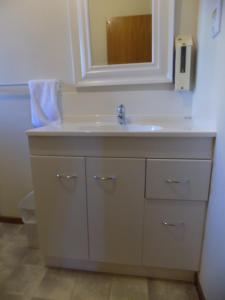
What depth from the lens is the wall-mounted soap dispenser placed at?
1154 millimetres

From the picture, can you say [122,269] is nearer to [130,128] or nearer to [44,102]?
[130,128]

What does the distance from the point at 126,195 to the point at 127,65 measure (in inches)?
32.0

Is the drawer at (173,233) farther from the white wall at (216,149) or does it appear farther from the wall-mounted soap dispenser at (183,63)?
the wall-mounted soap dispenser at (183,63)

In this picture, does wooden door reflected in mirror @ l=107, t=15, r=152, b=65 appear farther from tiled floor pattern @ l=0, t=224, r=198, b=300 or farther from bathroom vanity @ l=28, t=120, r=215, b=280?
tiled floor pattern @ l=0, t=224, r=198, b=300

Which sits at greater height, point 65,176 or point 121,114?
point 121,114

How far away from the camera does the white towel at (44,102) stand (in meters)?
1.36

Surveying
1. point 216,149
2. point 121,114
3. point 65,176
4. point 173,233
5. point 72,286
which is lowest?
point 72,286

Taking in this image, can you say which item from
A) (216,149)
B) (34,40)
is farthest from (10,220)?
(216,149)

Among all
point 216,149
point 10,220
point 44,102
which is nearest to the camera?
point 216,149

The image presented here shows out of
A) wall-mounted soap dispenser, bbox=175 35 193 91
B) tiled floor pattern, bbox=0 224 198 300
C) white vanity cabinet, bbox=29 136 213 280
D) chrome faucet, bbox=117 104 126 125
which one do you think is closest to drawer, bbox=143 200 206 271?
white vanity cabinet, bbox=29 136 213 280

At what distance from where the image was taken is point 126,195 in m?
1.03

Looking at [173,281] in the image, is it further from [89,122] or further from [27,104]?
[27,104]

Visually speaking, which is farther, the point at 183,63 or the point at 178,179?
the point at 183,63

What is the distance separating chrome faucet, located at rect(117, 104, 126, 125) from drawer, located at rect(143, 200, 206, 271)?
1.82 feet
